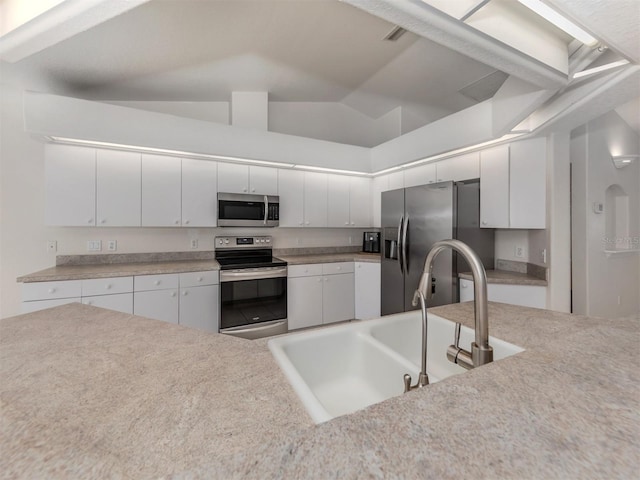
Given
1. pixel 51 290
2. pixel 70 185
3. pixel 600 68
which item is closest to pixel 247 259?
pixel 51 290

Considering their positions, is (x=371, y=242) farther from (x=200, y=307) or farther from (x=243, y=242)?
(x=200, y=307)

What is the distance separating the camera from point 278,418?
49cm

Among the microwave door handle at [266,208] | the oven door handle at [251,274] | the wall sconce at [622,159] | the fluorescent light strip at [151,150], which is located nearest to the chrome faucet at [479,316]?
the oven door handle at [251,274]

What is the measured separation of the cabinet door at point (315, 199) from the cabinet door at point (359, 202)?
0.45 meters

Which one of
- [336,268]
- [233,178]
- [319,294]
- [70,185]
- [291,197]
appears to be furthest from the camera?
[291,197]

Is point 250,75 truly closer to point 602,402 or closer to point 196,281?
point 196,281

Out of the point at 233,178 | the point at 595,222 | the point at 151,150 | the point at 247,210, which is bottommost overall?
the point at 595,222

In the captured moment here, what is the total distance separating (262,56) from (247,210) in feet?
5.21

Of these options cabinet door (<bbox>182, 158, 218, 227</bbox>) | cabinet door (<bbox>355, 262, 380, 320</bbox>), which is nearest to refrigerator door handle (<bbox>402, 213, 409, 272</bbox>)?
cabinet door (<bbox>355, 262, 380, 320</bbox>)

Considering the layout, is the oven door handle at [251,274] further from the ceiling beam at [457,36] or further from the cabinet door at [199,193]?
the ceiling beam at [457,36]

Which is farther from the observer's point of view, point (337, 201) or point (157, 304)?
point (337, 201)

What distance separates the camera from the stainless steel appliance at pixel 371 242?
4020 mm

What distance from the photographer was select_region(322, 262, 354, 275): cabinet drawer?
10.9ft

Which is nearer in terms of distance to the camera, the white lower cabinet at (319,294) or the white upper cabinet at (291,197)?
the white lower cabinet at (319,294)
